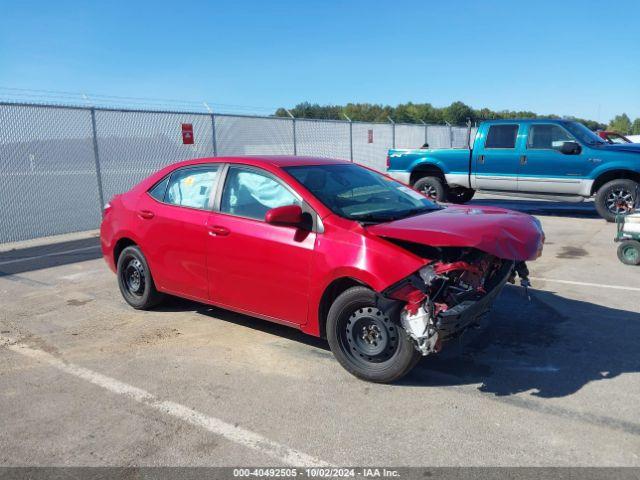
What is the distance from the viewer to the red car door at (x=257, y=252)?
4125mm

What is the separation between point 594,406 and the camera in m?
3.46

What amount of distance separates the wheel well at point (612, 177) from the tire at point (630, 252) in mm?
4283

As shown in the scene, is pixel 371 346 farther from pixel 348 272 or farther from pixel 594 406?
pixel 594 406

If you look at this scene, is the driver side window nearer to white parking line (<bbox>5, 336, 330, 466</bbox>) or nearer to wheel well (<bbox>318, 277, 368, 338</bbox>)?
wheel well (<bbox>318, 277, 368, 338</bbox>)

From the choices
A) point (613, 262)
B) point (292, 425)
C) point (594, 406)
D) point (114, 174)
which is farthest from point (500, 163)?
point (292, 425)

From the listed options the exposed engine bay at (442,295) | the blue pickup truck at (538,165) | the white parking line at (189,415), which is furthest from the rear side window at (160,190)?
the blue pickup truck at (538,165)

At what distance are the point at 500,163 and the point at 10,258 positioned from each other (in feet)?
31.6

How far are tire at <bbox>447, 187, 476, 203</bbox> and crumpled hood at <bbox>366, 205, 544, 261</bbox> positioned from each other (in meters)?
9.25

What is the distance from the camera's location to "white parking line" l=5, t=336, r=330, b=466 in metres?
3.02

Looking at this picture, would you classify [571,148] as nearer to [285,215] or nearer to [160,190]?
[160,190]

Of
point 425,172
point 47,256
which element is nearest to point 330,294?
point 47,256

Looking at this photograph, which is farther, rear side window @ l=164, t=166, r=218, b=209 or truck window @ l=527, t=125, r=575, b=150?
truck window @ l=527, t=125, r=575, b=150

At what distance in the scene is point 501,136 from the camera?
39.3 ft

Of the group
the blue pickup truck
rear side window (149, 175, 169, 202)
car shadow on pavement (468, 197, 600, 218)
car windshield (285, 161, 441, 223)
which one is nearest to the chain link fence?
the blue pickup truck
